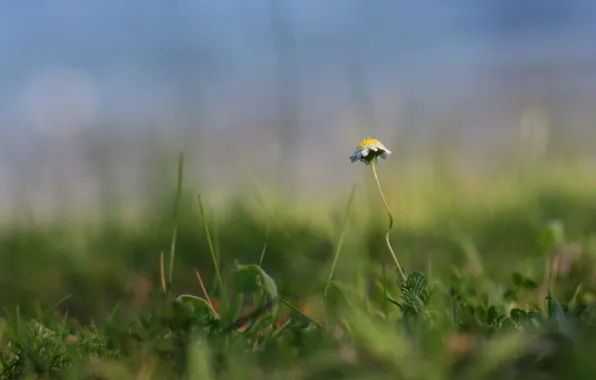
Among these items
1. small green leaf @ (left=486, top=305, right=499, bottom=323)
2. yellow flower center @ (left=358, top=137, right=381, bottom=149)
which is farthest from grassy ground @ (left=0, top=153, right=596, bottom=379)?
yellow flower center @ (left=358, top=137, right=381, bottom=149)

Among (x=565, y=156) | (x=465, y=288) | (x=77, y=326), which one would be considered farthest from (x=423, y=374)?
(x=565, y=156)

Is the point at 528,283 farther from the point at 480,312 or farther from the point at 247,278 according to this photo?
the point at 247,278

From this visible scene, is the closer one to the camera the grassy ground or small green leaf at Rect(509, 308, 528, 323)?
the grassy ground

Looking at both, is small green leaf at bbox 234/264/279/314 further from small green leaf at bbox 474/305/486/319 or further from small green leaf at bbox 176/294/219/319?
small green leaf at bbox 474/305/486/319

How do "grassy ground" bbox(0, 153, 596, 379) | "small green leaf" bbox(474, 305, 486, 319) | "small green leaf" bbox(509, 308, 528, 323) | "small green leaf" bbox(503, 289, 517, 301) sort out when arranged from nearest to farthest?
"grassy ground" bbox(0, 153, 596, 379) < "small green leaf" bbox(509, 308, 528, 323) < "small green leaf" bbox(474, 305, 486, 319) < "small green leaf" bbox(503, 289, 517, 301)

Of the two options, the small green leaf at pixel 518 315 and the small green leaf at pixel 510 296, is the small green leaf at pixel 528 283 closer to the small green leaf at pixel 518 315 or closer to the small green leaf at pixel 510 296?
the small green leaf at pixel 510 296

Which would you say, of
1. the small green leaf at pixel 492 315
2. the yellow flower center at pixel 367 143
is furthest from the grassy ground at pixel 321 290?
the yellow flower center at pixel 367 143

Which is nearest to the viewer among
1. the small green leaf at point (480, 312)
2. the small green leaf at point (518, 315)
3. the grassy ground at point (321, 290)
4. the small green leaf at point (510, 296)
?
the grassy ground at point (321, 290)

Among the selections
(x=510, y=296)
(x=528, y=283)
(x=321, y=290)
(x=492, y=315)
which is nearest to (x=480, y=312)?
(x=492, y=315)

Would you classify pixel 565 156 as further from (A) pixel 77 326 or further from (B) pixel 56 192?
(A) pixel 77 326
